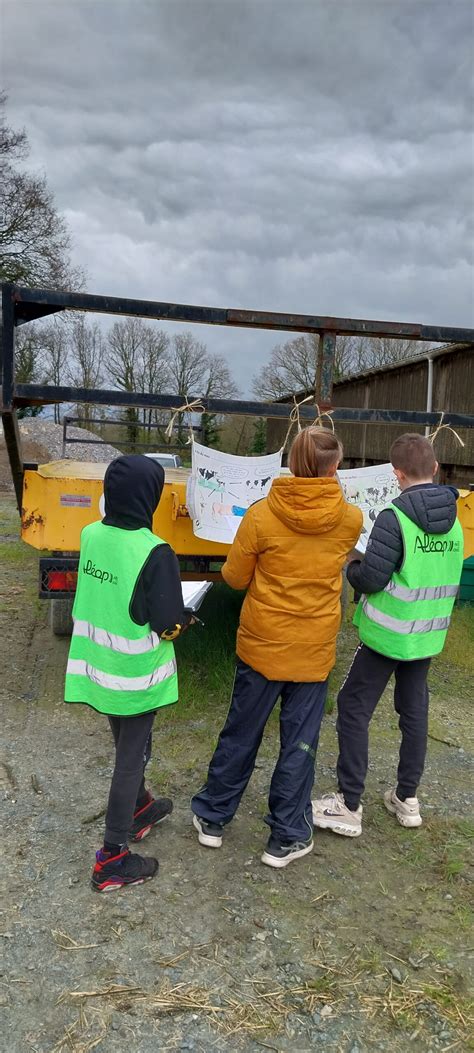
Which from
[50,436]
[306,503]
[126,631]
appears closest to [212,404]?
[306,503]

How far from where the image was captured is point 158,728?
14.2 feet

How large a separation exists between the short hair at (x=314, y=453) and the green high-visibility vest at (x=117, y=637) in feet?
2.03

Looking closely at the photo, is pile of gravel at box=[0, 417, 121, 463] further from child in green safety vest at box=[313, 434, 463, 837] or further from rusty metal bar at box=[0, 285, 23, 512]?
child in green safety vest at box=[313, 434, 463, 837]

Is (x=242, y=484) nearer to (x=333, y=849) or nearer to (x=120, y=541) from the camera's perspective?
(x=120, y=541)

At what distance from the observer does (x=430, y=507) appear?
9.79 ft

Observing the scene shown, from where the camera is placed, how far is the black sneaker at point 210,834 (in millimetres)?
3068

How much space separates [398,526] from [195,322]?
1.64 m

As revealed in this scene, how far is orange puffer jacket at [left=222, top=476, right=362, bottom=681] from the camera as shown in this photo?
2.80m

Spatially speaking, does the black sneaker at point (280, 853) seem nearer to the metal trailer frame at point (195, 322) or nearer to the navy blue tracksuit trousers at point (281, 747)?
the navy blue tracksuit trousers at point (281, 747)

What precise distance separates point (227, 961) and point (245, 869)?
1.80ft

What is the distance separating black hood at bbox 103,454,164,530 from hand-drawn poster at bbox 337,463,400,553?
173cm

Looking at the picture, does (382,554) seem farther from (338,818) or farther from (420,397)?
(420,397)

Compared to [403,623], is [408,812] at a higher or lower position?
lower

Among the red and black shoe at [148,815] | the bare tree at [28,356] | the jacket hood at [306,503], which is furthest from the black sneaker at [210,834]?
the bare tree at [28,356]
